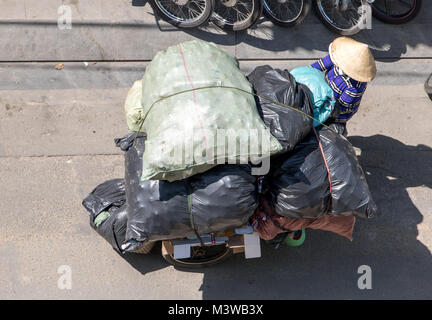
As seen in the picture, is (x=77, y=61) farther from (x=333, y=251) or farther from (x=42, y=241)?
(x=333, y=251)

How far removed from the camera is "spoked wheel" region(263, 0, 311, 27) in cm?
541

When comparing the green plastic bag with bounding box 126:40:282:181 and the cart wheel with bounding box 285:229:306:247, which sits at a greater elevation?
the green plastic bag with bounding box 126:40:282:181

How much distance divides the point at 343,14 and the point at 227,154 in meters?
3.56

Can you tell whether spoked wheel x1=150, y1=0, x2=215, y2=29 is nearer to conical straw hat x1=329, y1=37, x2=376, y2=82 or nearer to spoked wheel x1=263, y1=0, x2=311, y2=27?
spoked wheel x1=263, y1=0, x2=311, y2=27

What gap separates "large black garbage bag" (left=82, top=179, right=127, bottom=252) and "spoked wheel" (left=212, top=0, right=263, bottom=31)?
2319 mm

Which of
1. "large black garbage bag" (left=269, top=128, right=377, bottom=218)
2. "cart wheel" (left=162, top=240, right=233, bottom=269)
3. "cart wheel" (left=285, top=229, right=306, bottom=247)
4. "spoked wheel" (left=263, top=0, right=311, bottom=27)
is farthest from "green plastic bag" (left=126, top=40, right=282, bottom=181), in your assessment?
"spoked wheel" (left=263, top=0, right=311, bottom=27)

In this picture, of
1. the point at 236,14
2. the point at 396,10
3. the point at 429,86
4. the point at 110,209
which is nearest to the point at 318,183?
the point at 110,209

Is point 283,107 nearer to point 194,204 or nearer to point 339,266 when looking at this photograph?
point 194,204

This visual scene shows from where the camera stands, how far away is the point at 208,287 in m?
4.12

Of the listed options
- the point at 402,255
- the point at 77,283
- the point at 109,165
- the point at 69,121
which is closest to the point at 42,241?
the point at 77,283

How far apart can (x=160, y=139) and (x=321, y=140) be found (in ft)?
3.94

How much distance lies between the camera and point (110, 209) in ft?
13.3

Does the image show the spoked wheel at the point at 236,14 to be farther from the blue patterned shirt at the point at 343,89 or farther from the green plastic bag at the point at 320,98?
the green plastic bag at the point at 320,98

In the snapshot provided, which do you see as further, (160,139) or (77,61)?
(77,61)
